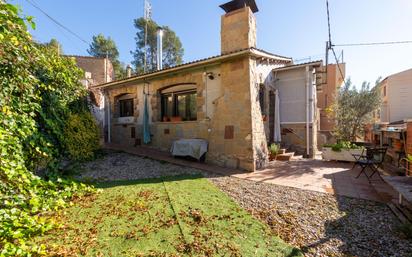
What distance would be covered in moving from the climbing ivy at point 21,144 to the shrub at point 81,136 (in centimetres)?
89

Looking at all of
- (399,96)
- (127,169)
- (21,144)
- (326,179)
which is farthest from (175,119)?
(399,96)

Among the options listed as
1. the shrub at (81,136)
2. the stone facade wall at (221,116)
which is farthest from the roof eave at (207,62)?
the shrub at (81,136)

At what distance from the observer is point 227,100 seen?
7.44m

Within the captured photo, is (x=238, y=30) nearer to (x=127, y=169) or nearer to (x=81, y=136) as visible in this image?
(x=127, y=169)

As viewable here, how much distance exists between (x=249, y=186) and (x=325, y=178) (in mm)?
2372

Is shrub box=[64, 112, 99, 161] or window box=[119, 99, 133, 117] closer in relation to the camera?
shrub box=[64, 112, 99, 161]

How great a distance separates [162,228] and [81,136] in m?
5.69

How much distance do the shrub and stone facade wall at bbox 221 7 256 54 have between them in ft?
18.5

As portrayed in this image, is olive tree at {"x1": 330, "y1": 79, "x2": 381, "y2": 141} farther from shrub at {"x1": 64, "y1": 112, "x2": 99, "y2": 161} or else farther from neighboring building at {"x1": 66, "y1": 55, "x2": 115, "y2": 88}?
neighboring building at {"x1": 66, "y1": 55, "x2": 115, "y2": 88}

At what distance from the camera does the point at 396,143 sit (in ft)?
21.7

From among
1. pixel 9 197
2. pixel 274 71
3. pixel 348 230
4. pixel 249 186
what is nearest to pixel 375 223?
pixel 348 230

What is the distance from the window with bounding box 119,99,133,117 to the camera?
37.9ft

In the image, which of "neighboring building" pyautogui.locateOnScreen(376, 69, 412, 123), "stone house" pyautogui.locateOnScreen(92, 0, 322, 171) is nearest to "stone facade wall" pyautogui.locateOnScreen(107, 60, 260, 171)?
"stone house" pyautogui.locateOnScreen(92, 0, 322, 171)

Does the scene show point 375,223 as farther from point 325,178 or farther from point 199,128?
point 199,128
